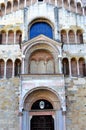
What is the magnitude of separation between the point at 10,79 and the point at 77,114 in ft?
13.8

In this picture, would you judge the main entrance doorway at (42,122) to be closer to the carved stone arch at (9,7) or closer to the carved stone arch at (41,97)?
the carved stone arch at (41,97)

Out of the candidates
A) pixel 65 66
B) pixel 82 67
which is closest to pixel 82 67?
pixel 82 67

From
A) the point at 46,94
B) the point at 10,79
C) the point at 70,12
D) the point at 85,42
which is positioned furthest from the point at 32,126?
the point at 70,12

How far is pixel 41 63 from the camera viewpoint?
15.2m

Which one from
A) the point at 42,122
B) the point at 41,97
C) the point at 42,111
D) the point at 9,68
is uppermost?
the point at 9,68

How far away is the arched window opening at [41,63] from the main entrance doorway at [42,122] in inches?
105

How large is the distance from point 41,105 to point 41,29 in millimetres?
4880

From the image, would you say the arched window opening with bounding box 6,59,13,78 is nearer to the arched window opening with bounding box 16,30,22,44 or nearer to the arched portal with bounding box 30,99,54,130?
the arched window opening with bounding box 16,30,22,44

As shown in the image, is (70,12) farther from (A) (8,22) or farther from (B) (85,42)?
(A) (8,22)

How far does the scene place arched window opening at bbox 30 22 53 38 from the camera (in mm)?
15734

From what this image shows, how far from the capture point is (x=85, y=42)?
15.5m

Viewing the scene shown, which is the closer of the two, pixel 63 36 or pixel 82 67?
pixel 82 67

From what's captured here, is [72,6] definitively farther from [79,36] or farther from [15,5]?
[15,5]

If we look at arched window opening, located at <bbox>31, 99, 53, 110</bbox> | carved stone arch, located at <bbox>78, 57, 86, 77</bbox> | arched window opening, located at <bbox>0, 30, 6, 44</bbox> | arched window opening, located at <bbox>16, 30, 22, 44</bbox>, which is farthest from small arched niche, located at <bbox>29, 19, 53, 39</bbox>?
arched window opening, located at <bbox>31, 99, 53, 110</bbox>
